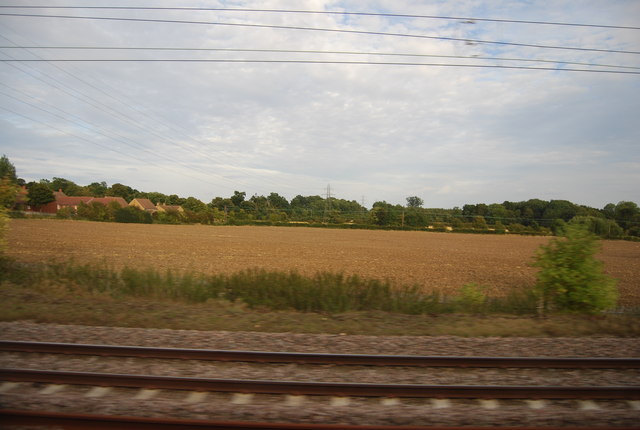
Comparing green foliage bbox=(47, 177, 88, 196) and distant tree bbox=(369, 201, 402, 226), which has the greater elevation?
green foliage bbox=(47, 177, 88, 196)

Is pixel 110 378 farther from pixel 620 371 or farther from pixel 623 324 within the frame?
pixel 623 324

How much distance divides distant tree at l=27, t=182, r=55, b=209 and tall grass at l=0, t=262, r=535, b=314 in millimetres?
101901

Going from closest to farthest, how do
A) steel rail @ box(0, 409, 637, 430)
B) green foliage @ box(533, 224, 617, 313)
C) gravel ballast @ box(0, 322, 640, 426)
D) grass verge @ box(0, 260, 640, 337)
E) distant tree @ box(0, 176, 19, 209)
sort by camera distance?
steel rail @ box(0, 409, 637, 430), gravel ballast @ box(0, 322, 640, 426), grass verge @ box(0, 260, 640, 337), green foliage @ box(533, 224, 617, 313), distant tree @ box(0, 176, 19, 209)

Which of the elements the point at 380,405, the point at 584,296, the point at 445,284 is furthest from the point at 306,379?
the point at 445,284

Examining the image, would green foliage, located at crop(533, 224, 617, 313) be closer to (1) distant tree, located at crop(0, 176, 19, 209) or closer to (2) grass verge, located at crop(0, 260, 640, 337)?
(2) grass verge, located at crop(0, 260, 640, 337)

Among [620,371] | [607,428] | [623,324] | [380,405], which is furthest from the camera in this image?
[623,324]

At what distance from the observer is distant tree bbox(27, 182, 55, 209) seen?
92075 millimetres

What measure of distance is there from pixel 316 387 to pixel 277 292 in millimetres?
6313

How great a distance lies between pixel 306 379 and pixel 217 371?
1665 millimetres

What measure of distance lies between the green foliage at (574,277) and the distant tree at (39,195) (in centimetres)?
11585

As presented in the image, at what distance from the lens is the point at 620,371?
23.0ft

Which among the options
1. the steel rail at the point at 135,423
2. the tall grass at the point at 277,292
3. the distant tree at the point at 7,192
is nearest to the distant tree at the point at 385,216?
the tall grass at the point at 277,292

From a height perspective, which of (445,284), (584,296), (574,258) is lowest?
(445,284)

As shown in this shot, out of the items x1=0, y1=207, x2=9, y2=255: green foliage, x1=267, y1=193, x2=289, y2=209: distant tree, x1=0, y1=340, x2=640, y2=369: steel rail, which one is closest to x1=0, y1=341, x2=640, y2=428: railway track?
x1=0, y1=340, x2=640, y2=369: steel rail
